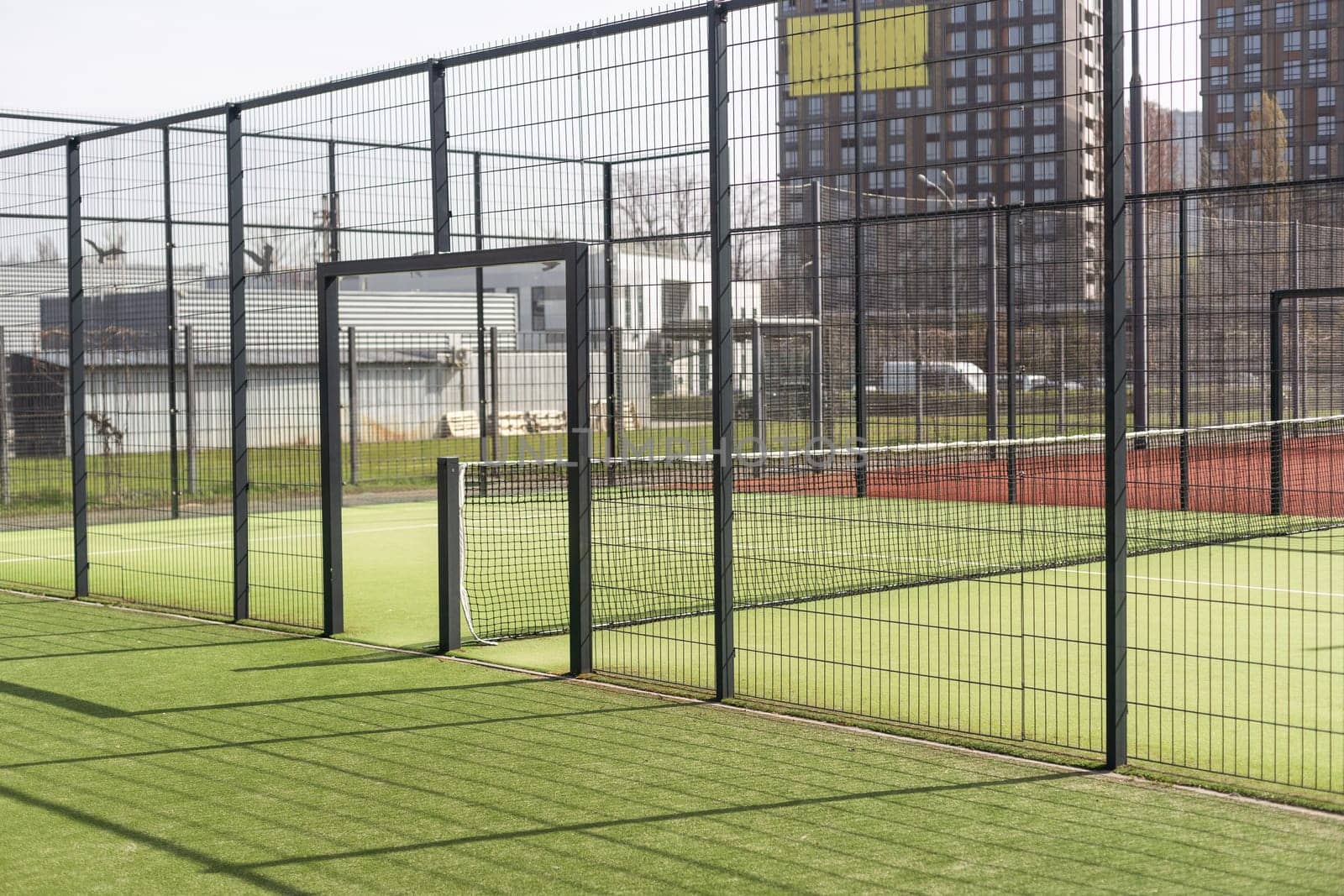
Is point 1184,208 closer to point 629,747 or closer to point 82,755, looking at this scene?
point 629,747

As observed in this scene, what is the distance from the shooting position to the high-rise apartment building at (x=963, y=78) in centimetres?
625

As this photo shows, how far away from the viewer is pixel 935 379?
16.8 m

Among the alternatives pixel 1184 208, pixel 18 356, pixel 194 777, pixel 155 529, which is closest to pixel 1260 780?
pixel 194 777

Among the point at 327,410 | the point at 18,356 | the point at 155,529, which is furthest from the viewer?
the point at 18,356

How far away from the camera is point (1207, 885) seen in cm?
412

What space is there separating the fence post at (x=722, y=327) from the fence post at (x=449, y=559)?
1893mm

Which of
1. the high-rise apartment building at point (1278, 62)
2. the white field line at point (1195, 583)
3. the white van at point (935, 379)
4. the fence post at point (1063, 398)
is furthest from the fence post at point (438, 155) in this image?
the white van at point (935, 379)

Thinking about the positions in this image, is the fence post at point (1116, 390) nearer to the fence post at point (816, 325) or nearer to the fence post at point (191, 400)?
the fence post at point (816, 325)

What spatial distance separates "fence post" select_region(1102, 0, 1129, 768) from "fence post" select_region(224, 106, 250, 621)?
18.9ft

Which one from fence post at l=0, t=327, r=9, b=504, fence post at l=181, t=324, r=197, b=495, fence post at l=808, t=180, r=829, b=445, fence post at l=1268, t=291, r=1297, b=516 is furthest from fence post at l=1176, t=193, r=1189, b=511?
fence post at l=0, t=327, r=9, b=504

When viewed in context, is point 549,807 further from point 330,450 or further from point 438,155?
point 438,155

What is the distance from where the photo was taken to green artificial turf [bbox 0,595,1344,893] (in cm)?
437

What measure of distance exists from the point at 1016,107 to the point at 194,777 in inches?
172

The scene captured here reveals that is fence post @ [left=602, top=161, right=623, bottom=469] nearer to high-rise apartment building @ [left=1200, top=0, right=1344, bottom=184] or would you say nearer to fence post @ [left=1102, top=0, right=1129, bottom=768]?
fence post @ [left=1102, top=0, right=1129, bottom=768]
